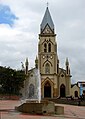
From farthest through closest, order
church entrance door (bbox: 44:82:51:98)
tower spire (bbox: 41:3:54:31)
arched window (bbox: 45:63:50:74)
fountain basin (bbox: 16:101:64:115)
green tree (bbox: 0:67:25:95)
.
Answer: tower spire (bbox: 41:3:54:31) → arched window (bbox: 45:63:50:74) → church entrance door (bbox: 44:82:51:98) → green tree (bbox: 0:67:25:95) → fountain basin (bbox: 16:101:64:115)

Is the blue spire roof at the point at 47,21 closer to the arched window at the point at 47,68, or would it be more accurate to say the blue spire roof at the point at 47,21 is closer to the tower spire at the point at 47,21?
the tower spire at the point at 47,21

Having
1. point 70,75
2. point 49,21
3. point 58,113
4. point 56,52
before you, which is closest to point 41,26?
point 49,21

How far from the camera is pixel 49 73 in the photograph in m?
68.0

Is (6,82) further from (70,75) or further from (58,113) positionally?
(58,113)

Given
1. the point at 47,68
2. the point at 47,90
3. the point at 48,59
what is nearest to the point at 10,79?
the point at 47,90

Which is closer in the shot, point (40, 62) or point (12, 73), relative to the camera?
point (12, 73)

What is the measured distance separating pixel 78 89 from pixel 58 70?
284 inches

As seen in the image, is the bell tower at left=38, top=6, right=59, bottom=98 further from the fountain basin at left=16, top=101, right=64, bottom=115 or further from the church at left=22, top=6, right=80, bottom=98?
the fountain basin at left=16, top=101, right=64, bottom=115

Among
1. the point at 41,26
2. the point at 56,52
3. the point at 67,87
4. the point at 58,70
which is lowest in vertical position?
the point at 67,87

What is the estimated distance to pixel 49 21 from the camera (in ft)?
240

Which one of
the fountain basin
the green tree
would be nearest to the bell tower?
the green tree

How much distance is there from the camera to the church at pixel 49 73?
220 ft

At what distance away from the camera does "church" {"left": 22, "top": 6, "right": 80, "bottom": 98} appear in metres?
67.2

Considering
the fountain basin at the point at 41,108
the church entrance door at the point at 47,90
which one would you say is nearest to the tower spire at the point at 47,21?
the church entrance door at the point at 47,90
